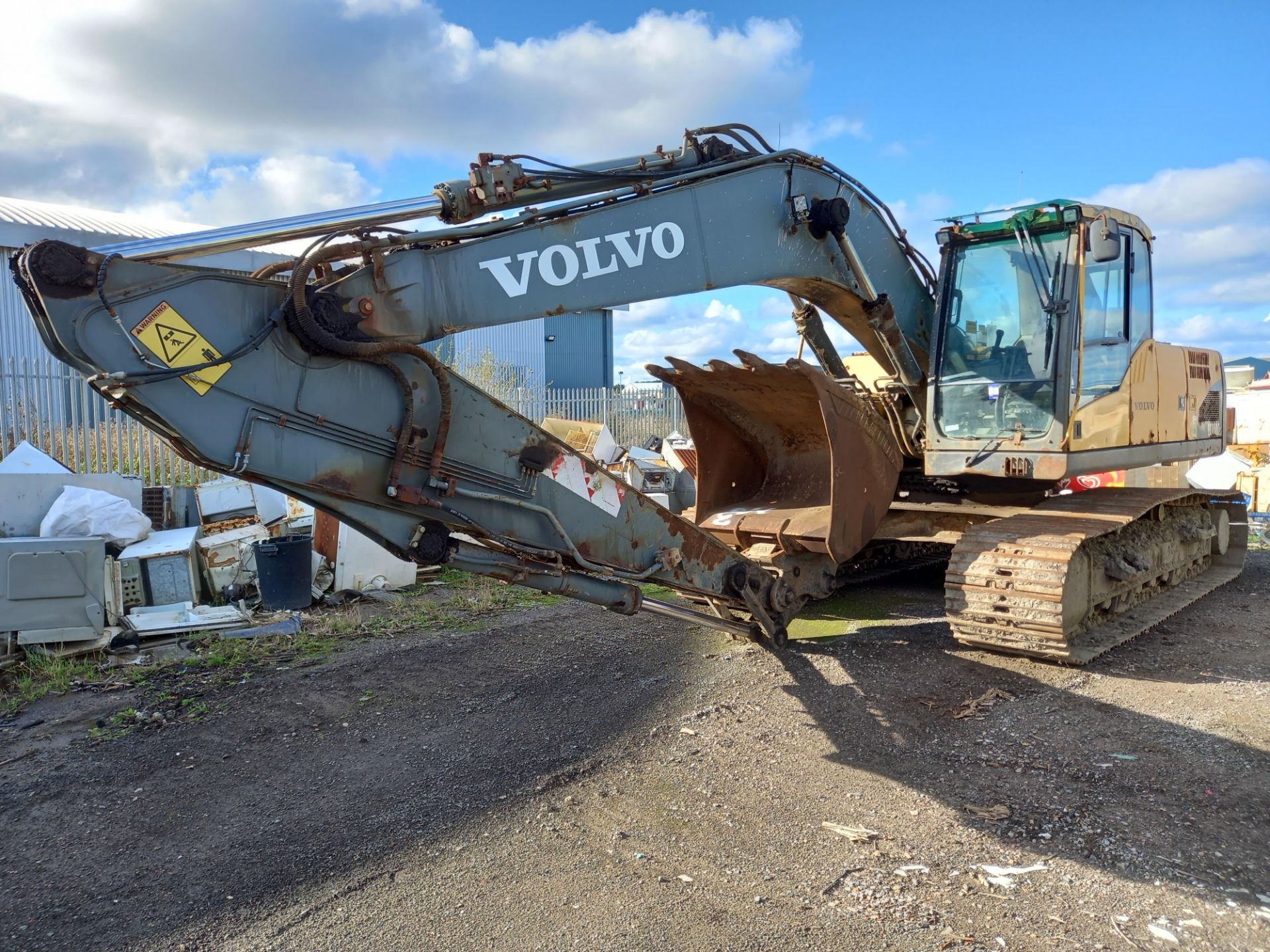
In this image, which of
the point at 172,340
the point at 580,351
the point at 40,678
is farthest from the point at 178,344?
the point at 580,351

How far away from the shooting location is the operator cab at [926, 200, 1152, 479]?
19.0 feet

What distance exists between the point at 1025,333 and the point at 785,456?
1.82 metres

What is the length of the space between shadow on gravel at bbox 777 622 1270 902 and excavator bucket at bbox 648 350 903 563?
85cm

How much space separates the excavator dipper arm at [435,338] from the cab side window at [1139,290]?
2.73 meters

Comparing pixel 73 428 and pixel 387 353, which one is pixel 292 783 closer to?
pixel 387 353

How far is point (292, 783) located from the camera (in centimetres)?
395

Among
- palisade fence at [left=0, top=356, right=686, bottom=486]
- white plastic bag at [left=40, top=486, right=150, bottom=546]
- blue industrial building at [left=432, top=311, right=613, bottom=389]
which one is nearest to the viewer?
white plastic bag at [left=40, top=486, right=150, bottom=546]

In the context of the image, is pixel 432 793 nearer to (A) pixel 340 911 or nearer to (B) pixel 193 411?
(A) pixel 340 911

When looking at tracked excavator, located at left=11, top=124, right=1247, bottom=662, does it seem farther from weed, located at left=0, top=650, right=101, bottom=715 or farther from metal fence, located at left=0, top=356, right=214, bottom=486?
metal fence, located at left=0, top=356, right=214, bottom=486

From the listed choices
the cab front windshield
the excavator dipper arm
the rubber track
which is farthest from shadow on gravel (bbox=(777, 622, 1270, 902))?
the cab front windshield

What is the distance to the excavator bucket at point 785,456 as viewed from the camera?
5375 mm

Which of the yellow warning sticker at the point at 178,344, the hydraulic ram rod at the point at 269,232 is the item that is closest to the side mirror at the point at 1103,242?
the hydraulic ram rod at the point at 269,232

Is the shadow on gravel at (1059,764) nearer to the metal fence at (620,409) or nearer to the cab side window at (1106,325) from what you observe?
the cab side window at (1106,325)

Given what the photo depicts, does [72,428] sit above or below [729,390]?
below
